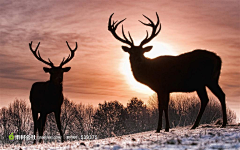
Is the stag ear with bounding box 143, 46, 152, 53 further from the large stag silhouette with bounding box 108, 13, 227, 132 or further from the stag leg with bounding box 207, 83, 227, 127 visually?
the stag leg with bounding box 207, 83, 227, 127

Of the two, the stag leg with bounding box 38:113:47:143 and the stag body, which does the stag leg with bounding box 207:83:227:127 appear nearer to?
the stag body

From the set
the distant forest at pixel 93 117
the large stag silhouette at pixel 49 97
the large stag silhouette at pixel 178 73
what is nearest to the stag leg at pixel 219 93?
the large stag silhouette at pixel 178 73

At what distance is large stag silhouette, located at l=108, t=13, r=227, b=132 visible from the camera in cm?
1146

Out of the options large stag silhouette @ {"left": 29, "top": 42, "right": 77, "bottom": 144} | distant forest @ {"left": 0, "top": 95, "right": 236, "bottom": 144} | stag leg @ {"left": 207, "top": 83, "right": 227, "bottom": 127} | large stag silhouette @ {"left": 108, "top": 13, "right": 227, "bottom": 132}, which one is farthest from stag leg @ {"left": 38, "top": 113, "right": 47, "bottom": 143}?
distant forest @ {"left": 0, "top": 95, "right": 236, "bottom": 144}

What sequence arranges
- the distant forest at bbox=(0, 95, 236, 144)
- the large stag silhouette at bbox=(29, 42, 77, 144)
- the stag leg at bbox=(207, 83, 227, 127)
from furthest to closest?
1. the distant forest at bbox=(0, 95, 236, 144)
2. the large stag silhouette at bbox=(29, 42, 77, 144)
3. the stag leg at bbox=(207, 83, 227, 127)

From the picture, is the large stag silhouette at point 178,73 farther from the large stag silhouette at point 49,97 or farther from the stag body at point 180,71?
the large stag silhouette at point 49,97

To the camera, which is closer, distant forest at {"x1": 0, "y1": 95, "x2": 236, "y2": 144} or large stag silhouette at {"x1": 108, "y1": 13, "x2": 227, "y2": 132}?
large stag silhouette at {"x1": 108, "y1": 13, "x2": 227, "y2": 132}

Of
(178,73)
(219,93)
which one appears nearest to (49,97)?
(178,73)

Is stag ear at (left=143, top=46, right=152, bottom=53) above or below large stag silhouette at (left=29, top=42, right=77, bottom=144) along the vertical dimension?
above

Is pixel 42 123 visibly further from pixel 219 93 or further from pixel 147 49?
pixel 219 93

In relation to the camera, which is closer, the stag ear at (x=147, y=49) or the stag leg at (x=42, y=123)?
the stag ear at (x=147, y=49)

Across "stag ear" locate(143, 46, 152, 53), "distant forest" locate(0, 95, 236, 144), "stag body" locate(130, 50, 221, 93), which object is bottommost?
"distant forest" locate(0, 95, 236, 144)

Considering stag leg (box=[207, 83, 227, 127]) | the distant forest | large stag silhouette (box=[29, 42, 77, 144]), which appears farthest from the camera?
the distant forest

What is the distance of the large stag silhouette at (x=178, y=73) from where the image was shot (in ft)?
37.6
